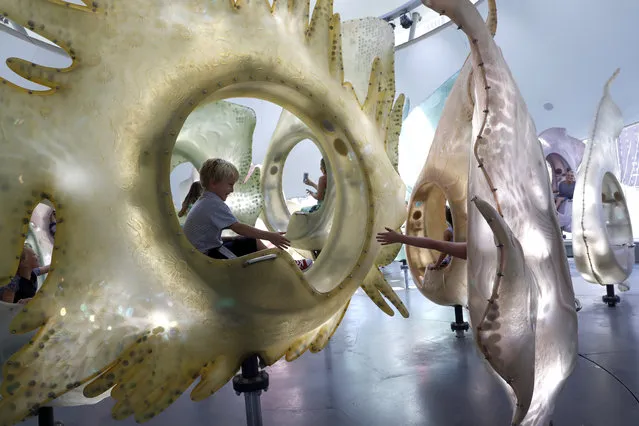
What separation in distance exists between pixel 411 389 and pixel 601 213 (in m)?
2.58

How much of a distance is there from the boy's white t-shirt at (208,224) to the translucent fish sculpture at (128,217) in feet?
1.06

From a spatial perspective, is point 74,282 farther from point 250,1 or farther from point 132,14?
point 250,1

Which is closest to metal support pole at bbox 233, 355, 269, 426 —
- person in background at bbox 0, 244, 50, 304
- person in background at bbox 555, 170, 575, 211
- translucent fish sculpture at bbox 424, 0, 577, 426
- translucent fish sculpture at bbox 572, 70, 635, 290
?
translucent fish sculpture at bbox 424, 0, 577, 426

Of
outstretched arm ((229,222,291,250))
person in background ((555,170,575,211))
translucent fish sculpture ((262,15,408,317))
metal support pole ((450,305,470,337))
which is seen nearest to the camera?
outstretched arm ((229,222,291,250))

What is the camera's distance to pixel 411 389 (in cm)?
275

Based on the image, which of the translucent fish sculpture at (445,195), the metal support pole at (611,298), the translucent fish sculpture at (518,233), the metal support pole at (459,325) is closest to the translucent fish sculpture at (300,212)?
the translucent fish sculpture at (445,195)

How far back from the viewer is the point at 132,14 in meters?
1.76

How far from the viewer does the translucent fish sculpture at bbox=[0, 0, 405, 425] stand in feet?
5.08

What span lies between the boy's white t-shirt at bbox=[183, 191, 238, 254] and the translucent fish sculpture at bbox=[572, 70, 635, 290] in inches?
132

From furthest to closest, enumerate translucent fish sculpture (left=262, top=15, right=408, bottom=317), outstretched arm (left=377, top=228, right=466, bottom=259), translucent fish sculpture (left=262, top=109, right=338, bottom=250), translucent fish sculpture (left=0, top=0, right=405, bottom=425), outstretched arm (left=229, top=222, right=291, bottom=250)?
translucent fish sculpture (left=262, top=109, right=338, bottom=250) < translucent fish sculpture (left=262, top=15, right=408, bottom=317) < outstretched arm (left=229, top=222, right=291, bottom=250) < outstretched arm (left=377, top=228, right=466, bottom=259) < translucent fish sculpture (left=0, top=0, right=405, bottom=425)

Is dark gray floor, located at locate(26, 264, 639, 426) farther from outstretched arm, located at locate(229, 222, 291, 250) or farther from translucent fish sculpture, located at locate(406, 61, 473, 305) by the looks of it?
outstretched arm, located at locate(229, 222, 291, 250)

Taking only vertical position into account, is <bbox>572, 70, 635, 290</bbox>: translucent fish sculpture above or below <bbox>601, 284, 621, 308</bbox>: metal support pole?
above

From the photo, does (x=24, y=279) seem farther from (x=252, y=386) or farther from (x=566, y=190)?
(x=566, y=190)

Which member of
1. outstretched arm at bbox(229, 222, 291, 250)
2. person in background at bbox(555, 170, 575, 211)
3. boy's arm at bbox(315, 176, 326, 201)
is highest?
boy's arm at bbox(315, 176, 326, 201)
